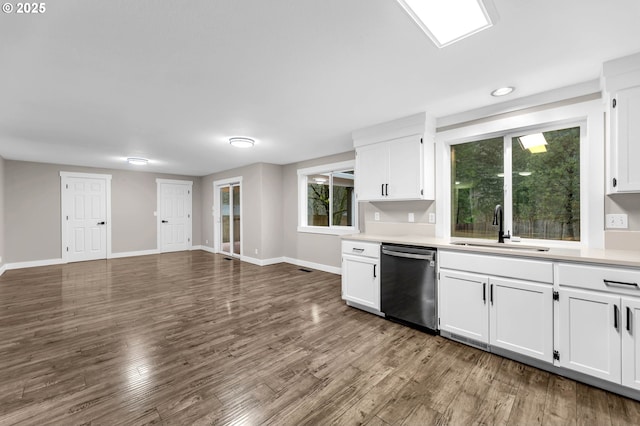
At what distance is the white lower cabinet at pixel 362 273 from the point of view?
3299 mm

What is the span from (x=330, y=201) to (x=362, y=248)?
2419 mm

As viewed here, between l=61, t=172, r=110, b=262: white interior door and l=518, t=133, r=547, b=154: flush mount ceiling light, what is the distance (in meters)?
8.67

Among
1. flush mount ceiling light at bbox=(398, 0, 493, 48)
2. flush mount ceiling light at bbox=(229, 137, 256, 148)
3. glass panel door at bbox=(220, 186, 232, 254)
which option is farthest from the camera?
glass panel door at bbox=(220, 186, 232, 254)

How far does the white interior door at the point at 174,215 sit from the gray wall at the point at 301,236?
12.1 ft

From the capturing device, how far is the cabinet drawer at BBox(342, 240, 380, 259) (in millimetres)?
3301

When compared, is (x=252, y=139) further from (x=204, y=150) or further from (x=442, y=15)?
(x=442, y=15)

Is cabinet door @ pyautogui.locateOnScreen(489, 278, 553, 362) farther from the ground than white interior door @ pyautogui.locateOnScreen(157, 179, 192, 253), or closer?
A: closer

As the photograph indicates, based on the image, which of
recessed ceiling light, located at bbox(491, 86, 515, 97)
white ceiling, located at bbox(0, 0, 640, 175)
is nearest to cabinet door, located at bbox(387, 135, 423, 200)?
white ceiling, located at bbox(0, 0, 640, 175)

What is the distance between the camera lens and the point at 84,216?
22.4 ft

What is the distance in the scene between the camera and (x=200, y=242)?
29.0 feet

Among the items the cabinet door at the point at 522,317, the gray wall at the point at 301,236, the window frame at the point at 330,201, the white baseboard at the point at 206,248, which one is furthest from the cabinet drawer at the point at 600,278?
the white baseboard at the point at 206,248

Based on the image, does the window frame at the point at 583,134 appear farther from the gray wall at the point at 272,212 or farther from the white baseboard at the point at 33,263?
the white baseboard at the point at 33,263

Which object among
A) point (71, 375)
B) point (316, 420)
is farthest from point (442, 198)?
point (71, 375)

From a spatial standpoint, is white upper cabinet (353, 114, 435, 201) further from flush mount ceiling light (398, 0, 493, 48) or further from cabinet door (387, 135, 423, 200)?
flush mount ceiling light (398, 0, 493, 48)
